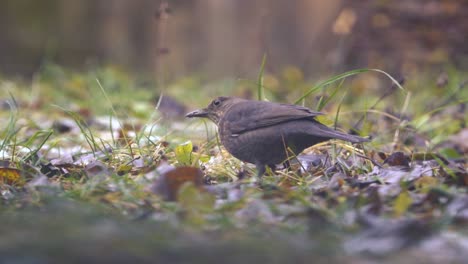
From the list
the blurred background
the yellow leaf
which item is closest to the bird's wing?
the yellow leaf

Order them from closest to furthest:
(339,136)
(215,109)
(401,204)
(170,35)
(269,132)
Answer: (401,204) < (339,136) < (269,132) < (215,109) < (170,35)

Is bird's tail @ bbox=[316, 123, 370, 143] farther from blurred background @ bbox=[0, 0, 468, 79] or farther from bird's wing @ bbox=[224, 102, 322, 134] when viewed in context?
blurred background @ bbox=[0, 0, 468, 79]

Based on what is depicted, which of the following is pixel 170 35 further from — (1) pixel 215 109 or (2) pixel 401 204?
(2) pixel 401 204

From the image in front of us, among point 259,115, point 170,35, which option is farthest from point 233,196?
point 170,35

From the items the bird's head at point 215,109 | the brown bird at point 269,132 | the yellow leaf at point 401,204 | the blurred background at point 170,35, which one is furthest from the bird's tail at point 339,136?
the blurred background at point 170,35

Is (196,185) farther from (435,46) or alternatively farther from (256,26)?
(256,26)

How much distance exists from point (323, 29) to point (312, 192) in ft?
23.6

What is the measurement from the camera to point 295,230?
266cm

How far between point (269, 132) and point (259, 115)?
13cm

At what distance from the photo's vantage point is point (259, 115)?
3910mm

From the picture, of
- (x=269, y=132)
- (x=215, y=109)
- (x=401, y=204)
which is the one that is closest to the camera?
(x=401, y=204)

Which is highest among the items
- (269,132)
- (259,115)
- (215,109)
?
(215,109)

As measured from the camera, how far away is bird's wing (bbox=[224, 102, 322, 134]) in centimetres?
378

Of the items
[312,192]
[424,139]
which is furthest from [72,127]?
[312,192]
